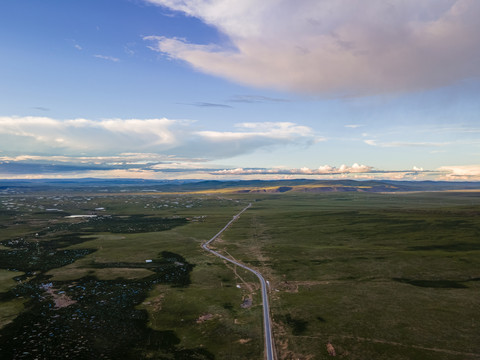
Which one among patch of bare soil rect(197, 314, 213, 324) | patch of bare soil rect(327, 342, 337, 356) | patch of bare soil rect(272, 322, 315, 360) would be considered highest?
patch of bare soil rect(327, 342, 337, 356)

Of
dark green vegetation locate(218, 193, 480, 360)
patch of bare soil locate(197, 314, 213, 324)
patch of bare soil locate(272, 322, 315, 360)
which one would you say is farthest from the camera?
patch of bare soil locate(197, 314, 213, 324)

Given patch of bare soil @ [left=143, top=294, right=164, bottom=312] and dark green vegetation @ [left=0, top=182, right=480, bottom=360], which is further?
patch of bare soil @ [left=143, top=294, right=164, bottom=312]

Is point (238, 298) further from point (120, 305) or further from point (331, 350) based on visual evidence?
point (331, 350)

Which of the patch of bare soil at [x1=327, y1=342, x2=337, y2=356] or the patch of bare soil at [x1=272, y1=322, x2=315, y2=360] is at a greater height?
the patch of bare soil at [x1=327, y1=342, x2=337, y2=356]

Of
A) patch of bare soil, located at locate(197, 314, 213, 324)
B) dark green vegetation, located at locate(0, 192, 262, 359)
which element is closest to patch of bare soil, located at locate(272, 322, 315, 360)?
dark green vegetation, located at locate(0, 192, 262, 359)

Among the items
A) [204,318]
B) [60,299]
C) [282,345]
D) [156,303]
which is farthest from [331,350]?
[60,299]

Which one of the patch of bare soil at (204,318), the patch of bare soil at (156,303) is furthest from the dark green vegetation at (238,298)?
the patch of bare soil at (156,303)

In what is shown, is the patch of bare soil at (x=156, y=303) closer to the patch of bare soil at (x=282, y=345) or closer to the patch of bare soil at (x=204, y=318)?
the patch of bare soil at (x=204, y=318)

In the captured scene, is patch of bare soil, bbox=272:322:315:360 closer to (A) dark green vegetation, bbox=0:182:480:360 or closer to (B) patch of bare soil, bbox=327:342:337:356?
(A) dark green vegetation, bbox=0:182:480:360

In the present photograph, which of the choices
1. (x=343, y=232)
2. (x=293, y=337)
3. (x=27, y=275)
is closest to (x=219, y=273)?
(x=293, y=337)
